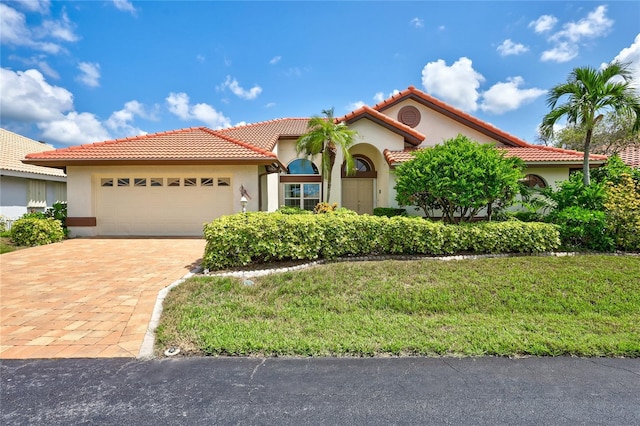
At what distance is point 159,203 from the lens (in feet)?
41.3

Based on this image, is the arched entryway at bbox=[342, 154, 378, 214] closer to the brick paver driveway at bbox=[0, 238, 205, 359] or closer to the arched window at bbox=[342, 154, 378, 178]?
the arched window at bbox=[342, 154, 378, 178]

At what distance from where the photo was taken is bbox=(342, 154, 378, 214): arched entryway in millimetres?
16109

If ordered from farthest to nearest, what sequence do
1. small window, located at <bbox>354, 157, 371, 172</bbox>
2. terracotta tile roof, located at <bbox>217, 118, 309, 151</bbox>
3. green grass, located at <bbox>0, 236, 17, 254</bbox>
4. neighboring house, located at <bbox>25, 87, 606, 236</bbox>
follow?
1. small window, located at <bbox>354, 157, 371, 172</bbox>
2. terracotta tile roof, located at <bbox>217, 118, 309, 151</bbox>
3. neighboring house, located at <bbox>25, 87, 606, 236</bbox>
4. green grass, located at <bbox>0, 236, 17, 254</bbox>

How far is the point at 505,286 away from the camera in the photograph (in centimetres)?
591

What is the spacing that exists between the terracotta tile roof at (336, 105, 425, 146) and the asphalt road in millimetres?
12045

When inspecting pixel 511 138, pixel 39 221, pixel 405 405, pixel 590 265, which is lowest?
pixel 405 405

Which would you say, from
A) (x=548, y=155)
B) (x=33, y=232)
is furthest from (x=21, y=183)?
(x=548, y=155)

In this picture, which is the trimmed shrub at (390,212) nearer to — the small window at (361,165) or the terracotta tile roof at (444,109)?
the small window at (361,165)

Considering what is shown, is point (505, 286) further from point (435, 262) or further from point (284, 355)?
point (284, 355)

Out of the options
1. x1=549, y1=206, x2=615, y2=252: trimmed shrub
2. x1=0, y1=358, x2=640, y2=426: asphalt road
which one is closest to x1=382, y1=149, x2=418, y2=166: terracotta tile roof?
x1=549, y1=206, x2=615, y2=252: trimmed shrub

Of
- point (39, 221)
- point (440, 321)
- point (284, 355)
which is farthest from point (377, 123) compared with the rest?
point (39, 221)

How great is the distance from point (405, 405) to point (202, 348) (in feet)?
8.55

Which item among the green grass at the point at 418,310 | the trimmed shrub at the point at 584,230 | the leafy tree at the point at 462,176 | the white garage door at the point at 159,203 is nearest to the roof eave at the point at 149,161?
the white garage door at the point at 159,203

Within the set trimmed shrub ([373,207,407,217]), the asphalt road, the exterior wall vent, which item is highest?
the exterior wall vent
